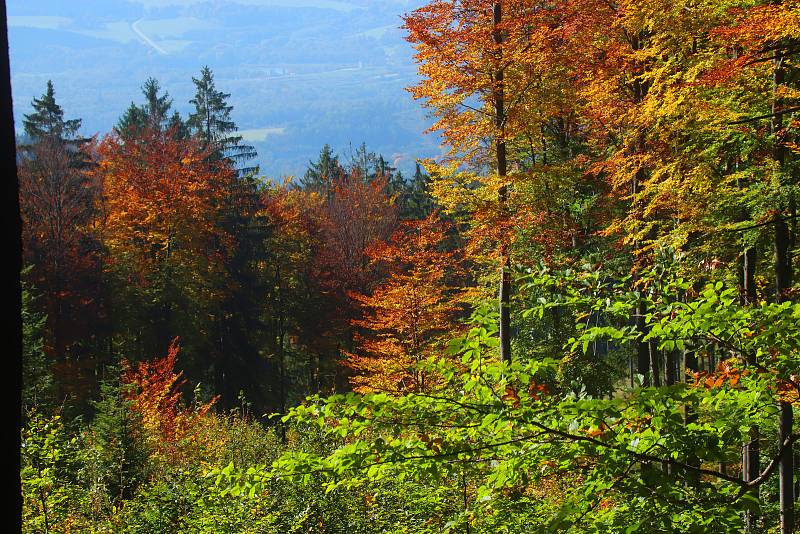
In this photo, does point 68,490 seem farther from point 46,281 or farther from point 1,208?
point 46,281

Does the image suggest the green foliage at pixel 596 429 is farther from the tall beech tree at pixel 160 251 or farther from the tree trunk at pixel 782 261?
the tall beech tree at pixel 160 251

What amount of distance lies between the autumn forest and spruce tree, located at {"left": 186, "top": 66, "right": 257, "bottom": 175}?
1.87 meters

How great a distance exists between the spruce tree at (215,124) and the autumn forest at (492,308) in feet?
6.13

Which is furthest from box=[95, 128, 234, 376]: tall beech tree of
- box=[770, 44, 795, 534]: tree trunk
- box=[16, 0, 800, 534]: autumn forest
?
box=[770, 44, 795, 534]: tree trunk

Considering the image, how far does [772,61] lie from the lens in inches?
391

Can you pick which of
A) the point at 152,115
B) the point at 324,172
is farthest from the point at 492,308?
the point at 324,172

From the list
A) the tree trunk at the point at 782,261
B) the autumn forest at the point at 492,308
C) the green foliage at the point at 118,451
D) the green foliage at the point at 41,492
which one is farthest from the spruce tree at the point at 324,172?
the tree trunk at the point at 782,261

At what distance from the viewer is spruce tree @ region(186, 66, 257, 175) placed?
4374cm

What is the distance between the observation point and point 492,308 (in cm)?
484

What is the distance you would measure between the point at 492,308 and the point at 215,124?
4357 centimetres

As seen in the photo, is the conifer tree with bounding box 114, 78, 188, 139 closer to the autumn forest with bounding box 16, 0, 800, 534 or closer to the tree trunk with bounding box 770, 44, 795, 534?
the autumn forest with bounding box 16, 0, 800, 534

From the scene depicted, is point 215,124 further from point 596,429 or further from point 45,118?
point 596,429

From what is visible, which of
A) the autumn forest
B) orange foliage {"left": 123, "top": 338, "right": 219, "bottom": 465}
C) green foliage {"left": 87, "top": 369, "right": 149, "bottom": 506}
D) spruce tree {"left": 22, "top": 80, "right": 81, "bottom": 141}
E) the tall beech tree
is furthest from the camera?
spruce tree {"left": 22, "top": 80, "right": 81, "bottom": 141}

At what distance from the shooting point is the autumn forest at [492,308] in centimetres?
431
